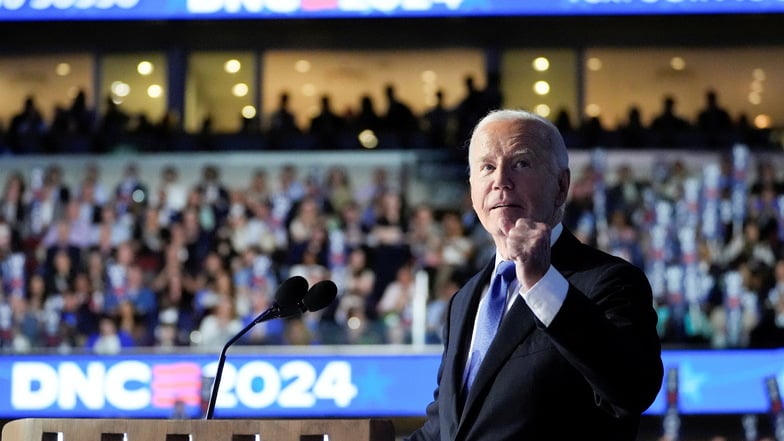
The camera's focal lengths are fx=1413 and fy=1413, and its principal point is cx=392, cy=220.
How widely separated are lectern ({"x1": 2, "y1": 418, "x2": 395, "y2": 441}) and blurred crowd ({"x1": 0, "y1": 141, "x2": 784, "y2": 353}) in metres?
9.59

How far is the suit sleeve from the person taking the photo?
7.32ft

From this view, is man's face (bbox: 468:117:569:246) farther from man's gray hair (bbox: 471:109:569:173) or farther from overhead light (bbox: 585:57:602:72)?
overhead light (bbox: 585:57:602:72)

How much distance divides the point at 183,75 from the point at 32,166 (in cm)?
435

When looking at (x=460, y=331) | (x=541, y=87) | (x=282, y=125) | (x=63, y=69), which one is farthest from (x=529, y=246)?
(x=63, y=69)

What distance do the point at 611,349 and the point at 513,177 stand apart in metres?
0.39

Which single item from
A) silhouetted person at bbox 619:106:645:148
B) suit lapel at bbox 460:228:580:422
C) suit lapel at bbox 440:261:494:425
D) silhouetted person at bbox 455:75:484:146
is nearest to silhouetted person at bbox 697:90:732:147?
silhouetted person at bbox 619:106:645:148

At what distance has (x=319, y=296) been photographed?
2.99 m

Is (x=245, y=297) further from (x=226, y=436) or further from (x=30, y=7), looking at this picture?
(x=226, y=436)

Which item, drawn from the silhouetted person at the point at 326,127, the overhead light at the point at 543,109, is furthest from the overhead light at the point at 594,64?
the silhouetted person at the point at 326,127

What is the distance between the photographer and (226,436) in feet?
8.22

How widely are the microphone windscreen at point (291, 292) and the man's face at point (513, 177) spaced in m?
0.60

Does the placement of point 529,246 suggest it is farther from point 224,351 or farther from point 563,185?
point 224,351

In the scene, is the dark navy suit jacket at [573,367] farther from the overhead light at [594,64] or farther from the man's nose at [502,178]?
the overhead light at [594,64]

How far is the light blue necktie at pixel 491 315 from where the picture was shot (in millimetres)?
2605
